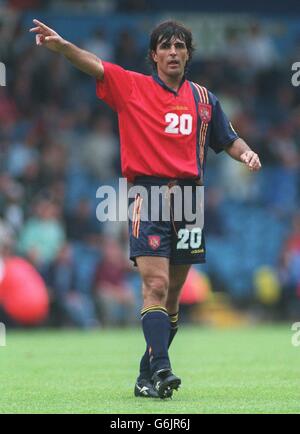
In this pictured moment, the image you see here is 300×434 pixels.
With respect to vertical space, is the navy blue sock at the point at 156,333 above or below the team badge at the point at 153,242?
below

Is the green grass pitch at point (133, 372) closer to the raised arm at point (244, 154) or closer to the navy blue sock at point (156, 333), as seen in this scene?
the navy blue sock at point (156, 333)

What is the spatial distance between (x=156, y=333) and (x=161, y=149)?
1.23 meters

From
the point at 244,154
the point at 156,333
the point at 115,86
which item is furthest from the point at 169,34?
the point at 156,333

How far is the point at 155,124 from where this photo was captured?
7914 mm

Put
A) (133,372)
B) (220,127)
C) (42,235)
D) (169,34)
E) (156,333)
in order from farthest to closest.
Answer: (42,235) → (133,372) → (220,127) → (169,34) → (156,333)

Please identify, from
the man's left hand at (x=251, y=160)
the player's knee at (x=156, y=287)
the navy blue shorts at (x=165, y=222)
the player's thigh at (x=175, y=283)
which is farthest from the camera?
the player's thigh at (x=175, y=283)

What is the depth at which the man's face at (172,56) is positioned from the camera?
25.9ft

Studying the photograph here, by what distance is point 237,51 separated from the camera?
21.5 meters

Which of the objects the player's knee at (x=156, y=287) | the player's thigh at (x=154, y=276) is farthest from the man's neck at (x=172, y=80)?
the player's knee at (x=156, y=287)

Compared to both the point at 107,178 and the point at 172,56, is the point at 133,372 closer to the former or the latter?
the point at 172,56

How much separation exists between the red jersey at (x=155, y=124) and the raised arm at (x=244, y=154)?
265 mm

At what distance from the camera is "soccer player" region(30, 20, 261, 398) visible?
7.68 metres
